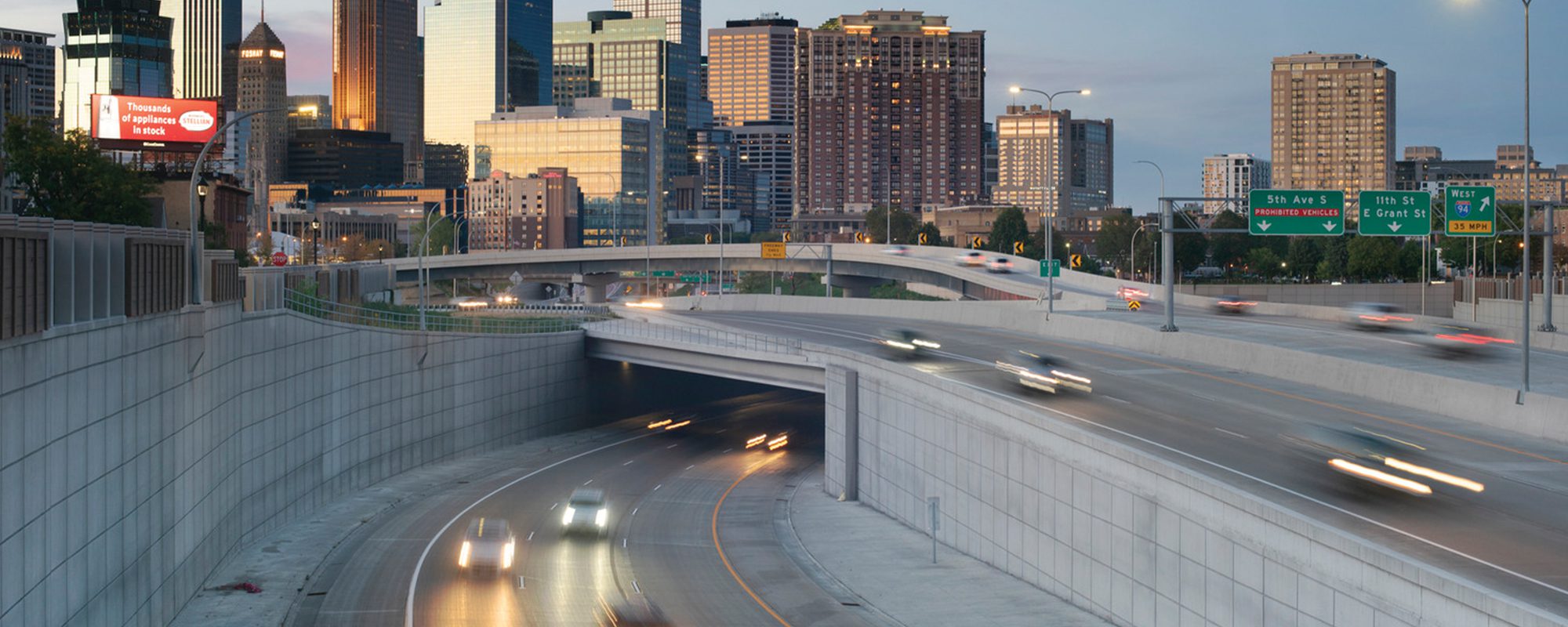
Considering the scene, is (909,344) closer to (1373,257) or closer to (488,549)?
(488,549)

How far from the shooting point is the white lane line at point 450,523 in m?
35.0

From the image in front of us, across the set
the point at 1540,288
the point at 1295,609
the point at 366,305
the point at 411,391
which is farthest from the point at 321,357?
the point at 1540,288

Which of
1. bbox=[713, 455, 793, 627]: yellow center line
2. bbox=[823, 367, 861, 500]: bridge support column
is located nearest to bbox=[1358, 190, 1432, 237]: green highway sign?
bbox=[823, 367, 861, 500]: bridge support column

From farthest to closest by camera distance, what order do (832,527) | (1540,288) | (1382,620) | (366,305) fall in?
(1540,288) < (366,305) < (832,527) < (1382,620)

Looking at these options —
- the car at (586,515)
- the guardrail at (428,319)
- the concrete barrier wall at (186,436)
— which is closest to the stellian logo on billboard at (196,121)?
the guardrail at (428,319)

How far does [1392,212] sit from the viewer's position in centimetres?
5188

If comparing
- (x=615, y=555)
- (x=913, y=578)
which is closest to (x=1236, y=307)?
(x=913, y=578)

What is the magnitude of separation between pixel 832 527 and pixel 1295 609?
2361cm

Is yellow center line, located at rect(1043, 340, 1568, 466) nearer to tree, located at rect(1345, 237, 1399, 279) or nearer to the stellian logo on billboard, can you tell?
the stellian logo on billboard

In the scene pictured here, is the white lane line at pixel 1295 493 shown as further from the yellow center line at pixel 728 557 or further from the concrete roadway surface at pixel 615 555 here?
the yellow center line at pixel 728 557

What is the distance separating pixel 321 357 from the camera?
158ft

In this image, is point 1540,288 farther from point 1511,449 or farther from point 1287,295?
point 1511,449

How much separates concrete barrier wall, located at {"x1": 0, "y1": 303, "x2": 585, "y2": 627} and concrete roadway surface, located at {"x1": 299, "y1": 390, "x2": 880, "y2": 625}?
368cm

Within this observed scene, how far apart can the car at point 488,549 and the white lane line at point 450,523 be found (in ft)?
4.42
